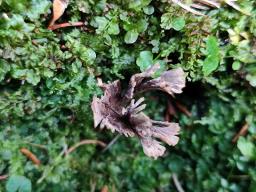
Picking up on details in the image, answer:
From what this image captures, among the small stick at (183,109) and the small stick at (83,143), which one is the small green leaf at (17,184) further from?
the small stick at (183,109)

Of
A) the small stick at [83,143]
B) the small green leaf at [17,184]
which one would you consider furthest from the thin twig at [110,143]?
the small green leaf at [17,184]

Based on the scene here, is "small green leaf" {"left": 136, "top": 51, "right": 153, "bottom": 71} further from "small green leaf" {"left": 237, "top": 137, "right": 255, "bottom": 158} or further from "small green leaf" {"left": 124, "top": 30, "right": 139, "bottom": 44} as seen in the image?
"small green leaf" {"left": 237, "top": 137, "right": 255, "bottom": 158}

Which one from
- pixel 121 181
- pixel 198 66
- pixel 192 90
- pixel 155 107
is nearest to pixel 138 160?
pixel 121 181

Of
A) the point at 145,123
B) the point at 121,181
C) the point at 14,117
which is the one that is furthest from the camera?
the point at 121,181

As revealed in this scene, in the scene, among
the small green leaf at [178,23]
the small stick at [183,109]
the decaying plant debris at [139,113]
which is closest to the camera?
the decaying plant debris at [139,113]

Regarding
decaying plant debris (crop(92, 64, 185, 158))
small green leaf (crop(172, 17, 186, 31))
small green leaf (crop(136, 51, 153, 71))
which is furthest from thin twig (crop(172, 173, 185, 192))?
small green leaf (crop(172, 17, 186, 31))

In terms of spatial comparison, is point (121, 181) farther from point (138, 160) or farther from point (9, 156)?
point (9, 156)
